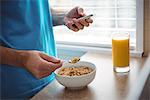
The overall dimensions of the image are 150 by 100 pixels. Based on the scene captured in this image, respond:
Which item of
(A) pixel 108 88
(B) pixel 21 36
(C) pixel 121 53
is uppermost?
(B) pixel 21 36

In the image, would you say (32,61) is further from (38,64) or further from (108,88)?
(108,88)

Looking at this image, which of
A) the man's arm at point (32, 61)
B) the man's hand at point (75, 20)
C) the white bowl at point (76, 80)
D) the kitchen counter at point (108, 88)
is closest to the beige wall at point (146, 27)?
the kitchen counter at point (108, 88)

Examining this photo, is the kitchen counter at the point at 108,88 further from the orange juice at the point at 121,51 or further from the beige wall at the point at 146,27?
the beige wall at the point at 146,27

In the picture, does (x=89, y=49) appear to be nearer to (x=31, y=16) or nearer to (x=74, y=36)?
(x=74, y=36)

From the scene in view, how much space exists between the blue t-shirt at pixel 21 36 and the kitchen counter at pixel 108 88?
8 centimetres

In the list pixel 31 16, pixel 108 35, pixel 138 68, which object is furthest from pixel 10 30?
pixel 108 35

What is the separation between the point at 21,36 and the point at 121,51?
1.36ft

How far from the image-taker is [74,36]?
5.26ft

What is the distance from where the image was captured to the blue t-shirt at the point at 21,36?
3.18 ft

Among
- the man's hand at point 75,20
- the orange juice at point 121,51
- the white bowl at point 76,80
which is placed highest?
the man's hand at point 75,20

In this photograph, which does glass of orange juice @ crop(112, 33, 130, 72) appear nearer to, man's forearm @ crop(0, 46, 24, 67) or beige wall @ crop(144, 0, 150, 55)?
beige wall @ crop(144, 0, 150, 55)

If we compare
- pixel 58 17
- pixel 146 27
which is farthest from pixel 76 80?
pixel 146 27

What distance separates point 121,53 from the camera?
3.66 feet

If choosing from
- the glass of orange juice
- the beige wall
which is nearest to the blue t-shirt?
the glass of orange juice
